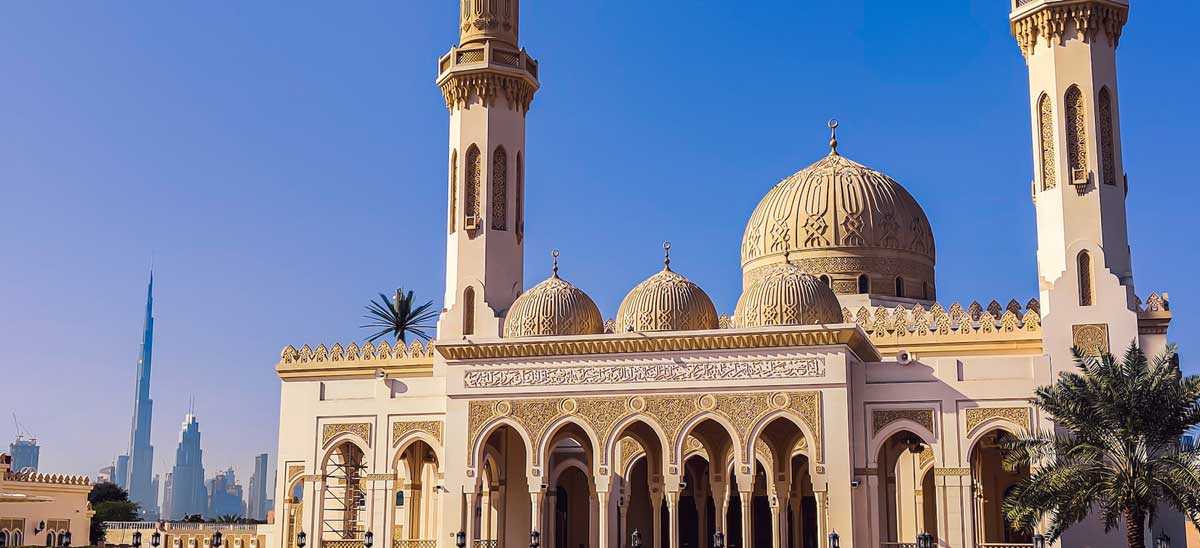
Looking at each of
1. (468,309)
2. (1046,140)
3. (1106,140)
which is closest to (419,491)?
(468,309)

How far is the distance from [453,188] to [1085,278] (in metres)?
10.7

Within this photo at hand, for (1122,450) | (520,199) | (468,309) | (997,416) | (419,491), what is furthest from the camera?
(520,199)

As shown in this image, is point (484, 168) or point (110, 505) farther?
point (110, 505)

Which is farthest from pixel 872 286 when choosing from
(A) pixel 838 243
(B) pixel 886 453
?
(B) pixel 886 453

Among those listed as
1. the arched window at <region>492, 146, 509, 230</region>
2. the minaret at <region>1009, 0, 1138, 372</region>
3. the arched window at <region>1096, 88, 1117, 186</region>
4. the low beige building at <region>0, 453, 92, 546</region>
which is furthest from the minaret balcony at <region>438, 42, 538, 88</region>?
the low beige building at <region>0, 453, 92, 546</region>

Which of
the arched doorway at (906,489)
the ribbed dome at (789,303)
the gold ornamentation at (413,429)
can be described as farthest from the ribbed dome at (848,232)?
the gold ornamentation at (413,429)

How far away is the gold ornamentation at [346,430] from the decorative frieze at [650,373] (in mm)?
2220

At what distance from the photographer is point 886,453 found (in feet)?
73.5

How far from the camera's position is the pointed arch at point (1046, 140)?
72.1ft

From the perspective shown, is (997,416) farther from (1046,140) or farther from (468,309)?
(468,309)

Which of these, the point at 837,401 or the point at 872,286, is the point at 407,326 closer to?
the point at 872,286

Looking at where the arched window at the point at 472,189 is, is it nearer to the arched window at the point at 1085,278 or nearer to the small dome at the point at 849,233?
the small dome at the point at 849,233

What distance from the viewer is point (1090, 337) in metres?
21.1

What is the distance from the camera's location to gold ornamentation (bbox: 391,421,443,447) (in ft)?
75.4
